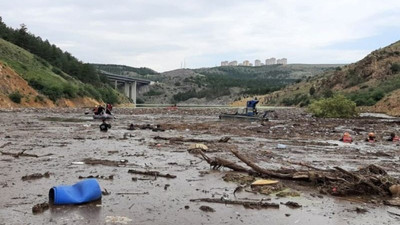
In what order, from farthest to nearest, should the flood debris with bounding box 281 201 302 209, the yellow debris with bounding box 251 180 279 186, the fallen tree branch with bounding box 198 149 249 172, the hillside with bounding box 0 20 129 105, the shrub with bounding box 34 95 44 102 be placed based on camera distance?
the hillside with bounding box 0 20 129 105, the shrub with bounding box 34 95 44 102, the fallen tree branch with bounding box 198 149 249 172, the yellow debris with bounding box 251 180 279 186, the flood debris with bounding box 281 201 302 209

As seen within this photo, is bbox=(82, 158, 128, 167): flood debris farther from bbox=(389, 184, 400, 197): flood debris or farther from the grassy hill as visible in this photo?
the grassy hill

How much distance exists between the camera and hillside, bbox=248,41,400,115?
6300cm

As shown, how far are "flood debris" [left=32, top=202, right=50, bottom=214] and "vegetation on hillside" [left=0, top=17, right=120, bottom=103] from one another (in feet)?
227

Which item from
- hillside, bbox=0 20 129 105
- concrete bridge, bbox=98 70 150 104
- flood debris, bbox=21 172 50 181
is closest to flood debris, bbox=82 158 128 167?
flood debris, bbox=21 172 50 181

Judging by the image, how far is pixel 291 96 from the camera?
11506 centimetres

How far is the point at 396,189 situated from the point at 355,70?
90519 millimetres

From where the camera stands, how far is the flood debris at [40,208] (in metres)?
7.12

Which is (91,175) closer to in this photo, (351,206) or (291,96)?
(351,206)

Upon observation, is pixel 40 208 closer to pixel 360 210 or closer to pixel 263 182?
pixel 263 182

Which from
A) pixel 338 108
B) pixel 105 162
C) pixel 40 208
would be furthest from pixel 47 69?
pixel 40 208

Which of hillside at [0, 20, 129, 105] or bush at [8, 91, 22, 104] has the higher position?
hillside at [0, 20, 129, 105]

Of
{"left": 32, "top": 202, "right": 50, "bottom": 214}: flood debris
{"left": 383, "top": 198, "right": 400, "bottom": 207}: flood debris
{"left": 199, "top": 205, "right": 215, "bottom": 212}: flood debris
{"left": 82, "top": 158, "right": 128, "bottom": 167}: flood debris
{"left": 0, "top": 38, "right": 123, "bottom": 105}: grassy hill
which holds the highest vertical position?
{"left": 0, "top": 38, "right": 123, "bottom": 105}: grassy hill

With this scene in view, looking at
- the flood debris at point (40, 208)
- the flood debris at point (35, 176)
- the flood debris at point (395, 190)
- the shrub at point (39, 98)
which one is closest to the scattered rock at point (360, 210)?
the flood debris at point (395, 190)

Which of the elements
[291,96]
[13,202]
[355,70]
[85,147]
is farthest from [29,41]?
[13,202]
